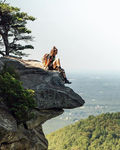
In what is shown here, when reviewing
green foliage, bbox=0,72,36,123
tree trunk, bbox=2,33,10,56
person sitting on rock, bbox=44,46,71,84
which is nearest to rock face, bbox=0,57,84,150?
green foliage, bbox=0,72,36,123

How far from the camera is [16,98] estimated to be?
760 inches

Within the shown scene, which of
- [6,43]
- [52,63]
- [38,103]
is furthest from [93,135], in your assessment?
[38,103]

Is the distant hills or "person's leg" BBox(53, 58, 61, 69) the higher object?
"person's leg" BBox(53, 58, 61, 69)

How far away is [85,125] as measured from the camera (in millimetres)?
132500

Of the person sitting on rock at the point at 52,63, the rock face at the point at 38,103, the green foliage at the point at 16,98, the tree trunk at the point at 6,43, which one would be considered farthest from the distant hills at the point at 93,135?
the green foliage at the point at 16,98

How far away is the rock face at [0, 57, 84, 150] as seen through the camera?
19175 mm

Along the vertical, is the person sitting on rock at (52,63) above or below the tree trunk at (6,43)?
below

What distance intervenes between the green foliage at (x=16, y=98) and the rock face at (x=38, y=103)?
2.22 feet

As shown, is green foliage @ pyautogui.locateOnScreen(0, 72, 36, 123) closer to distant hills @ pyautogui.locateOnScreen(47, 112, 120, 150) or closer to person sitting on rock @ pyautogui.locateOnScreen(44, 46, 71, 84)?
person sitting on rock @ pyautogui.locateOnScreen(44, 46, 71, 84)

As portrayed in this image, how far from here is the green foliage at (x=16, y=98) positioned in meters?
18.7

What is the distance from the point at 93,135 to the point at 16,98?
110499 mm

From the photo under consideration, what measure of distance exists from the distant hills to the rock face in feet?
307

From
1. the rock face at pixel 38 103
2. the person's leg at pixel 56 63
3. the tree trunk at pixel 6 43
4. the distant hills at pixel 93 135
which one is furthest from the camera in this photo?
the distant hills at pixel 93 135

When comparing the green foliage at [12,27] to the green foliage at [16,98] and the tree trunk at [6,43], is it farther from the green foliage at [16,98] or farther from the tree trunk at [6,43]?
the green foliage at [16,98]
